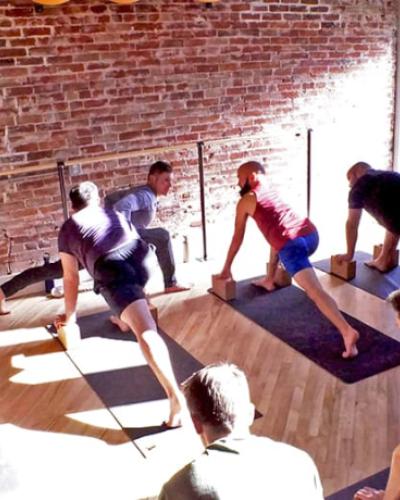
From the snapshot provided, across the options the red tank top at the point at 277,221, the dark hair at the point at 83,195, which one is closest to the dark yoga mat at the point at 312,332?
the red tank top at the point at 277,221

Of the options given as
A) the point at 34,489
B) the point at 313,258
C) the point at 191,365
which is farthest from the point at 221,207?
the point at 34,489

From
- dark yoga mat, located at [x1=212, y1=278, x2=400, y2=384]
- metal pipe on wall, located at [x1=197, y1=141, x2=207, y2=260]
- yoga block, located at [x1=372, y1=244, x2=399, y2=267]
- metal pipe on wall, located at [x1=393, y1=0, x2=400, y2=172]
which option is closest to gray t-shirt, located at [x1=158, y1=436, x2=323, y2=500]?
dark yoga mat, located at [x1=212, y1=278, x2=400, y2=384]

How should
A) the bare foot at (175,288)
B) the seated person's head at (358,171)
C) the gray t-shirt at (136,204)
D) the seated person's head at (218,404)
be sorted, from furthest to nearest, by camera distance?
the bare foot at (175,288) < the seated person's head at (358,171) < the gray t-shirt at (136,204) < the seated person's head at (218,404)

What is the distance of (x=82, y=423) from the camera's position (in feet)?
11.0

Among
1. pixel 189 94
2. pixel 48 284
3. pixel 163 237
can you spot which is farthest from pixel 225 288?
pixel 189 94

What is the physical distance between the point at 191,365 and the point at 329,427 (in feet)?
3.11

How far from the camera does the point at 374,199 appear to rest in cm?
468

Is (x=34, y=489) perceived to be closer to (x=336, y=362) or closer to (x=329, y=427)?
(x=329, y=427)

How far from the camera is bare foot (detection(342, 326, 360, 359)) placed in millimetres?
3787

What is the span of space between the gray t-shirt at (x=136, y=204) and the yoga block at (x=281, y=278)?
1.02 meters

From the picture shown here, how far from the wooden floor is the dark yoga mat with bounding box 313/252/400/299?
0.15 metres

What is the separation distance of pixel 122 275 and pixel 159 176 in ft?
4.34

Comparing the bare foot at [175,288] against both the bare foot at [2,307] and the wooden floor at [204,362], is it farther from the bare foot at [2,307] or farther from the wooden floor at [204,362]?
the bare foot at [2,307]

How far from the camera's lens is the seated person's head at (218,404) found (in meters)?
1.66
